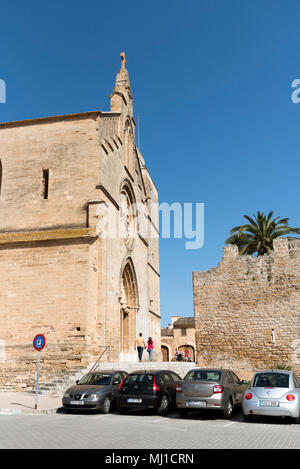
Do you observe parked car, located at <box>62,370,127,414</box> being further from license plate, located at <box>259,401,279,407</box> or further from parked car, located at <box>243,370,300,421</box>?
license plate, located at <box>259,401,279,407</box>

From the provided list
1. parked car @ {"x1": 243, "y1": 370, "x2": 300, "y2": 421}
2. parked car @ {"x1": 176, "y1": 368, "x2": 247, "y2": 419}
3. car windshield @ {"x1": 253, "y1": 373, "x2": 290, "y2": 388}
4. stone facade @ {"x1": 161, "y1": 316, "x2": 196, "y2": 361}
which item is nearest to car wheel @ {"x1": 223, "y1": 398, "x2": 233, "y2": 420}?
parked car @ {"x1": 176, "y1": 368, "x2": 247, "y2": 419}

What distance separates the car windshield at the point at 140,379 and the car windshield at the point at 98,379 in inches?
34.3

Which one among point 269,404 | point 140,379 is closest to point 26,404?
point 140,379

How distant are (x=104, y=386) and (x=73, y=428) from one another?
3.42 meters

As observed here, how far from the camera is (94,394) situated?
11500 millimetres

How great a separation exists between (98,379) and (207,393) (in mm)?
3552

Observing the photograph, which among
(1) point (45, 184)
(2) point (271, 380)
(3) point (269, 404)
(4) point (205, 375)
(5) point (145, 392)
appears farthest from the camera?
(1) point (45, 184)

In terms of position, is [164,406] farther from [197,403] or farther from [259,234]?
[259,234]

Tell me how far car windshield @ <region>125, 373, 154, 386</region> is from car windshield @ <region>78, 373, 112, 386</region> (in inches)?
34.3

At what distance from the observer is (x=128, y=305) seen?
1032 inches

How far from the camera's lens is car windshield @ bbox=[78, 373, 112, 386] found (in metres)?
12.4

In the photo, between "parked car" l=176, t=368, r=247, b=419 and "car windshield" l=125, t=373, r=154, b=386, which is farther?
"car windshield" l=125, t=373, r=154, b=386

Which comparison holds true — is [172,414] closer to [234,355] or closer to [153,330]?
[234,355]

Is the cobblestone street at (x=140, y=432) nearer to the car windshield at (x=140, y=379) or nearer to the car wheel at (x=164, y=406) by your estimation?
the car wheel at (x=164, y=406)
